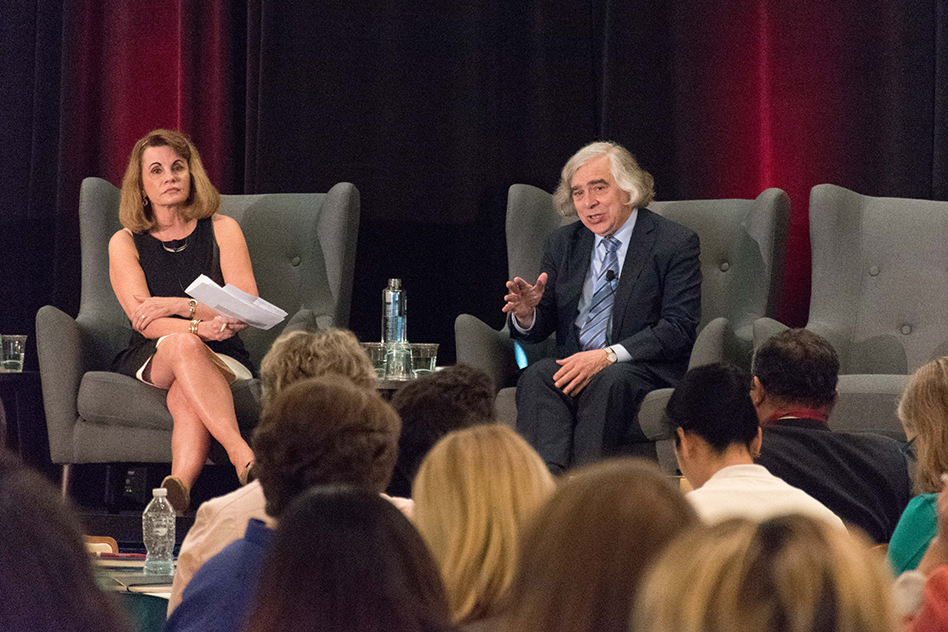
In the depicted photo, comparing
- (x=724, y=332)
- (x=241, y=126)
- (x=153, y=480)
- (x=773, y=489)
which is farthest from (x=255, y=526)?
(x=241, y=126)

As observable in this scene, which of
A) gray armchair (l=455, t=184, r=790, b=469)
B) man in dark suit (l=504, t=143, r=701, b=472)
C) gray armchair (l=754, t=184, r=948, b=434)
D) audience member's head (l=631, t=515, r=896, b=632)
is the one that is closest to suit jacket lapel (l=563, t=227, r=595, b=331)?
man in dark suit (l=504, t=143, r=701, b=472)

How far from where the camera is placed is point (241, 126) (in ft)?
14.9

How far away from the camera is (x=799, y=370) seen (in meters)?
2.35

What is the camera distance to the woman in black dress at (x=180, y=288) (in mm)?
3221

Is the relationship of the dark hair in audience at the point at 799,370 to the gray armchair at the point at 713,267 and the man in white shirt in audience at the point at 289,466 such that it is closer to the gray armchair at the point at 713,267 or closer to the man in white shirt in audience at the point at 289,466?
the gray armchair at the point at 713,267

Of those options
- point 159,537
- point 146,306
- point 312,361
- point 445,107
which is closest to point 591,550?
point 312,361

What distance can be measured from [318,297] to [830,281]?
171cm

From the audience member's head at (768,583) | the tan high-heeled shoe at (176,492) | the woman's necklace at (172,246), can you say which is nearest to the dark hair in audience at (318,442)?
the audience member's head at (768,583)

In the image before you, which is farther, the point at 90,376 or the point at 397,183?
the point at 397,183

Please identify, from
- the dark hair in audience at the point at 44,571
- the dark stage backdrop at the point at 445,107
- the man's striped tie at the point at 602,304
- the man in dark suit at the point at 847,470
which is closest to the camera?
the dark hair in audience at the point at 44,571

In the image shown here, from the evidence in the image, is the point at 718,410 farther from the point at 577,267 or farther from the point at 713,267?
the point at 713,267

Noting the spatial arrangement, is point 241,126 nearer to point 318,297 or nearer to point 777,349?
point 318,297

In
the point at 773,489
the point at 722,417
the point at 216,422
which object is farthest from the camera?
the point at 216,422

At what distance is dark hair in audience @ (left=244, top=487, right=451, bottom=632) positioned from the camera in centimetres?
74
